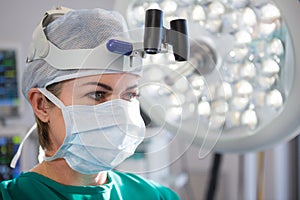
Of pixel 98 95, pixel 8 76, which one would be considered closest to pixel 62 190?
pixel 98 95

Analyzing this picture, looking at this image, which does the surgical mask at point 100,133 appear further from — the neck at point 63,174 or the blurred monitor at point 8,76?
the blurred monitor at point 8,76

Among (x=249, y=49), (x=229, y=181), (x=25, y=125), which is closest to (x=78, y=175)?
(x=249, y=49)

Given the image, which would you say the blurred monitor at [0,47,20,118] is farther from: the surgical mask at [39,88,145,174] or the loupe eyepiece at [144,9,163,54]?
the loupe eyepiece at [144,9,163,54]

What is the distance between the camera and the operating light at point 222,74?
38.9 inches

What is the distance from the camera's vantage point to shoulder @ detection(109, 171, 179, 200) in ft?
3.89

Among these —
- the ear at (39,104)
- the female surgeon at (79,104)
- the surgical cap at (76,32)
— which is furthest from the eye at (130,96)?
the ear at (39,104)

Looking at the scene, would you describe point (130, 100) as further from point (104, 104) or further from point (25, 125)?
point (25, 125)

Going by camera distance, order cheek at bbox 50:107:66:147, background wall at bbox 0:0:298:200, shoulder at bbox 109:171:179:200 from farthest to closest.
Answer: background wall at bbox 0:0:298:200, shoulder at bbox 109:171:179:200, cheek at bbox 50:107:66:147

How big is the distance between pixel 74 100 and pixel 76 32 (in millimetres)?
143

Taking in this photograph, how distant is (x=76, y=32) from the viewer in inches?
39.2

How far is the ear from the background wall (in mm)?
1300

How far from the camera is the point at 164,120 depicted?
3.22 ft

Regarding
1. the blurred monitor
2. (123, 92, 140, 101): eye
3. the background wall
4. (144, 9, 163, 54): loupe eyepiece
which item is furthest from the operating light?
the blurred monitor

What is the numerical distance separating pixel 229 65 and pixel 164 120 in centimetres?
22
